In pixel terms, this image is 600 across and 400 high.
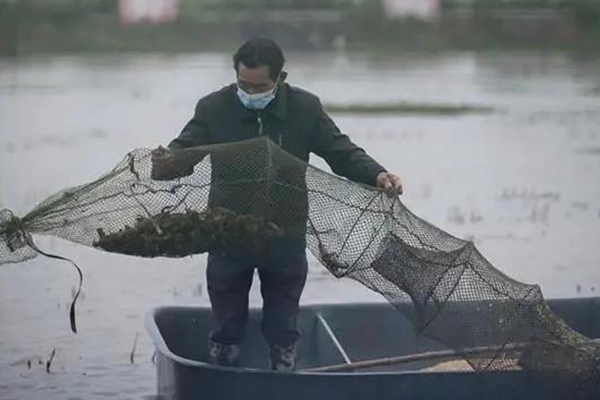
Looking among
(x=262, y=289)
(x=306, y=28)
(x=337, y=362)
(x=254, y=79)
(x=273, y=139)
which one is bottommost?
(x=306, y=28)

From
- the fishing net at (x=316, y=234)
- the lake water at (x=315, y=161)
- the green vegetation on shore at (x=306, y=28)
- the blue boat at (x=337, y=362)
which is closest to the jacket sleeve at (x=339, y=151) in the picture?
the fishing net at (x=316, y=234)

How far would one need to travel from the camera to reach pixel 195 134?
719cm

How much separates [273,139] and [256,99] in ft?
0.68

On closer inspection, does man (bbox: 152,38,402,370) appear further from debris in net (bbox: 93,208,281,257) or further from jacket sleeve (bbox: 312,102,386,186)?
debris in net (bbox: 93,208,281,257)

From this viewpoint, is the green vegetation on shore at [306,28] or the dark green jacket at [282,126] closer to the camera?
the dark green jacket at [282,126]

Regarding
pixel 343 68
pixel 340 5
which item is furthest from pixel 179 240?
pixel 340 5

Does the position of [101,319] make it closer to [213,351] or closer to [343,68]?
[213,351]

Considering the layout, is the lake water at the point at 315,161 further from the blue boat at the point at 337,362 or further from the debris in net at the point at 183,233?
the debris in net at the point at 183,233

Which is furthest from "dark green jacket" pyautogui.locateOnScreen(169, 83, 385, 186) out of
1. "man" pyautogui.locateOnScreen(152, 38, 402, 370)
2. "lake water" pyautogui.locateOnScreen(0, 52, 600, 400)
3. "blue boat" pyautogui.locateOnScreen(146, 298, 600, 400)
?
"lake water" pyautogui.locateOnScreen(0, 52, 600, 400)

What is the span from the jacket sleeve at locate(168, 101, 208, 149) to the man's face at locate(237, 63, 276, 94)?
8.9 inches

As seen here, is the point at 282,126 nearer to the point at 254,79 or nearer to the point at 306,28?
the point at 254,79

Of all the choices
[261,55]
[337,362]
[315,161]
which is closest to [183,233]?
[261,55]

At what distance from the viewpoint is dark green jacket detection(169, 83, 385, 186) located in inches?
282

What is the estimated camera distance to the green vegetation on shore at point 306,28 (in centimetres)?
4944
